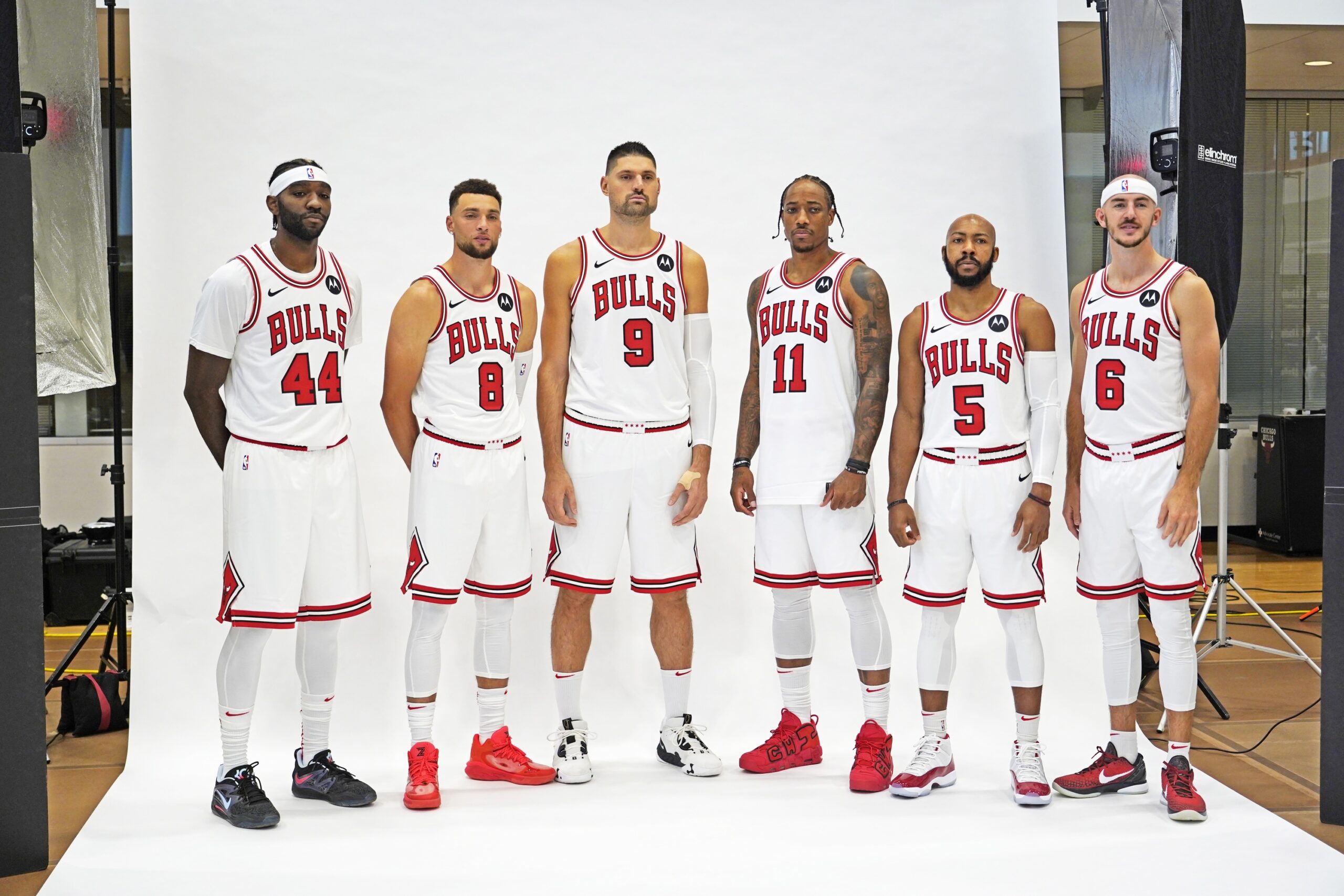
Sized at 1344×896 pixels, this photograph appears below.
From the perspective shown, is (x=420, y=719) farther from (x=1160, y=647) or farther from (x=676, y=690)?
(x=1160, y=647)

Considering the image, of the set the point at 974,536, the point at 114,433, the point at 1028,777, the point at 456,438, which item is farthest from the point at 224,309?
the point at 1028,777

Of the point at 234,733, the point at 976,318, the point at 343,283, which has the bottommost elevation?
the point at 234,733

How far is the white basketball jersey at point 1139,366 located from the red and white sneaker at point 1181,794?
0.92 m

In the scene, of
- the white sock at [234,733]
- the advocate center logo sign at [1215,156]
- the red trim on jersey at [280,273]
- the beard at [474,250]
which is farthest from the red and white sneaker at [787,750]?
the advocate center logo sign at [1215,156]

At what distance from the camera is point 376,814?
3.44m

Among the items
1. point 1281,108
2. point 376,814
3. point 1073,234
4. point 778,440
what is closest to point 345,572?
point 376,814

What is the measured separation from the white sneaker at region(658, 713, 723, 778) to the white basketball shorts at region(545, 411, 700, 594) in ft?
1.65

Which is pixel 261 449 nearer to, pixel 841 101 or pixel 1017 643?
pixel 1017 643

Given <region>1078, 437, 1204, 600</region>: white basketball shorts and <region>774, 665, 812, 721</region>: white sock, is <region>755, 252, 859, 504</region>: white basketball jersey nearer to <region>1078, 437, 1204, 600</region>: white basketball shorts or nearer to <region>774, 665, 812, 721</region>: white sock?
<region>774, 665, 812, 721</region>: white sock

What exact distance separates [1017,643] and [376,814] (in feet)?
6.30

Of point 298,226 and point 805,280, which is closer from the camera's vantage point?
point 298,226

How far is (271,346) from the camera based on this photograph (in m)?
3.23

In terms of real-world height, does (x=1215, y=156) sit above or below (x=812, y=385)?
above

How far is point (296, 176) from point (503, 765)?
73.2 inches
